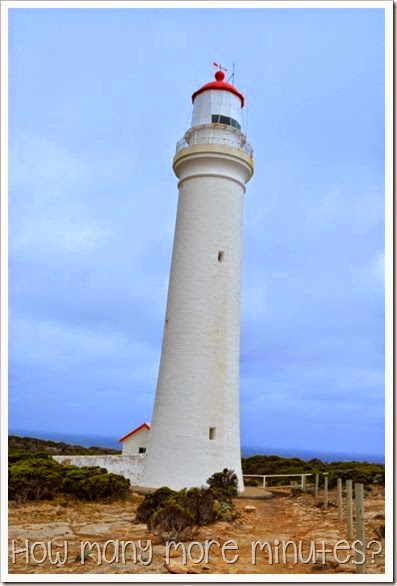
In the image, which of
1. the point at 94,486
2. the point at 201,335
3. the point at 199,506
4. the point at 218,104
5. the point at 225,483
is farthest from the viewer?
the point at 218,104

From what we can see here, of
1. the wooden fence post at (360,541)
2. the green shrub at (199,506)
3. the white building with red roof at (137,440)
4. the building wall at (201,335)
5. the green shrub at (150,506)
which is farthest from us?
the white building with red roof at (137,440)

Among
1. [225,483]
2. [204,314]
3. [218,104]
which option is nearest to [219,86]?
[218,104]

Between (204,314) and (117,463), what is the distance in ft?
16.1

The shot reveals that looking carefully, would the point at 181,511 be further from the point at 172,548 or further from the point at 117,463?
the point at 117,463

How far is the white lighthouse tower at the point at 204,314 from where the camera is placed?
1302 cm

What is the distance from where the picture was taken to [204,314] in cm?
1370

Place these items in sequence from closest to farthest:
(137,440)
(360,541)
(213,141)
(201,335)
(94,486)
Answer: (360,541) → (94,486) → (201,335) → (213,141) → (137,440)

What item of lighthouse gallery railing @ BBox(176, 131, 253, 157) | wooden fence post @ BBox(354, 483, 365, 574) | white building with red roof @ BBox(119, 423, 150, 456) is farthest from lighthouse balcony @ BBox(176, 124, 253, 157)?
wooden fence post @ BBox(354, 483, 365, 574)

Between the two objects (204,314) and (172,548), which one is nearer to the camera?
(172,548)

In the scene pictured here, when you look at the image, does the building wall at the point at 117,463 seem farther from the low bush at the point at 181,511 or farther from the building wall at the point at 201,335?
the low bush at the point at 181,511

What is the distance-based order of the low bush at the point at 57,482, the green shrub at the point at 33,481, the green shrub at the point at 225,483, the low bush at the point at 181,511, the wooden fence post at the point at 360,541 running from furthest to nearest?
the green shrub at the point at 225,483
the low bush at the point at 57,482
the green shrub at the point at 33,481
the low bush at the point at 181,511
the wooden fence post at the point at 360,541

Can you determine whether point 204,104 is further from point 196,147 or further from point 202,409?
point 202,409

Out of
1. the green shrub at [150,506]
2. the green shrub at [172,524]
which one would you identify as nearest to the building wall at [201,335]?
the green shrub at [150,506]

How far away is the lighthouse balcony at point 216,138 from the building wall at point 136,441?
8.85 m
